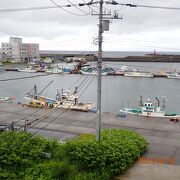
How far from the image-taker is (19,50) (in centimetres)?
10800

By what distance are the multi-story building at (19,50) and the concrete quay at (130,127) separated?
7903 centimetres

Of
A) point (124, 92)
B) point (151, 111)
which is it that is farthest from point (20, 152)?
point (124, 92)

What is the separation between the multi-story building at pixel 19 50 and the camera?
107 metres

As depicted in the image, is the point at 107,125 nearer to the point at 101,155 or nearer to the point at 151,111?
the point at 151,111

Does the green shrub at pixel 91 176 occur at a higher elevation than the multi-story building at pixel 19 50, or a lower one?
lower

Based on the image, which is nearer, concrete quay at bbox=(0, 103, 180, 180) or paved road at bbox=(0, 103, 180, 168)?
concrete quay at bbox=(0, 103, 180, 180)

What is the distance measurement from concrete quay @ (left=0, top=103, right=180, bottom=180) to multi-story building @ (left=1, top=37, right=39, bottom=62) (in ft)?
259

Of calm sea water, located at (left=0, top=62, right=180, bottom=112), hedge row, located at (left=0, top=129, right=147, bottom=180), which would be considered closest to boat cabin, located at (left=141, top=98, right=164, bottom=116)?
calm sea water, located at (left=0, top=62, right=180, bottom=112)

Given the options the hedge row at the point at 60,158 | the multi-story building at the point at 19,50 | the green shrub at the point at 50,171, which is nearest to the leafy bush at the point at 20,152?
the hedge row at the point at 60,158

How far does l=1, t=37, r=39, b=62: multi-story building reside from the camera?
352 ft

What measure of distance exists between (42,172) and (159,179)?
4.58 meters

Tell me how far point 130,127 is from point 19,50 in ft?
295

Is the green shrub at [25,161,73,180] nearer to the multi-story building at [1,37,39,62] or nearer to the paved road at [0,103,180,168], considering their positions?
A: the paved road at [0,103,180,168]
